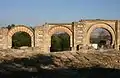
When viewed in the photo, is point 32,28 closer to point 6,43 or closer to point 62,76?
point 6,43

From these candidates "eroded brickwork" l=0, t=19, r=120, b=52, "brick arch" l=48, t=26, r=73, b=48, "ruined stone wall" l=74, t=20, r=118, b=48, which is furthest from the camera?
"brick arch" l=48, t=26, r=73, b=48

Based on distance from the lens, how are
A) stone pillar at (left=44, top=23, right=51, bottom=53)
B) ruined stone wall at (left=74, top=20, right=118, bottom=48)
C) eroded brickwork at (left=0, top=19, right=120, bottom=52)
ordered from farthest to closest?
ruined stone wall at (left=74, top=20, right=118, bottom=48) < stone pillar at (left=44, top=23, right=51, bottom=53) < eroded brickwork at (left=0, top=19, right=120, bottom=52)

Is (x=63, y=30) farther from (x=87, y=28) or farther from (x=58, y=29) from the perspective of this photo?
(x=87, y=28)

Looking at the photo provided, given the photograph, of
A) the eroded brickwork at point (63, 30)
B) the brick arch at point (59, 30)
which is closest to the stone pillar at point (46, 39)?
the eroded brickwork at point (63, 30)

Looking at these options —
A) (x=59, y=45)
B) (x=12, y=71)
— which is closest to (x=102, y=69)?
(x=12, y=71)

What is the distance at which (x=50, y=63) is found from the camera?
28.9 feet

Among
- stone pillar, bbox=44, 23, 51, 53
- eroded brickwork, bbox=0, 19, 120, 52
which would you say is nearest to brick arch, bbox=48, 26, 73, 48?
eroded brickwork, bbox=0, 19, 120, 52

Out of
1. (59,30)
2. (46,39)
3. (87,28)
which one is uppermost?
(87,28)

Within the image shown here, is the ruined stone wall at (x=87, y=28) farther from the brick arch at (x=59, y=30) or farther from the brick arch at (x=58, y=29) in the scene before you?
the brick arch at (x=58, y=29)

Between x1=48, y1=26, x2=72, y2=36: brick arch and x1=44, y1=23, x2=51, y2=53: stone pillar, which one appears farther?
x1=48, y1=26, x2=72, y2=36: brick arch

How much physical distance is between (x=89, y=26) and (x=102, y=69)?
569 inches

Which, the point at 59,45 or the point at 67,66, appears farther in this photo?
the point at 59,45

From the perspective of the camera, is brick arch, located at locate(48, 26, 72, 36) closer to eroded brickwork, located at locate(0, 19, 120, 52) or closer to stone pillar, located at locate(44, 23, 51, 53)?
eroded brickwork, located at locate(0, 19, 120, 52)

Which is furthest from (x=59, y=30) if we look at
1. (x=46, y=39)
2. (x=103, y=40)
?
(x=103, y=40)
